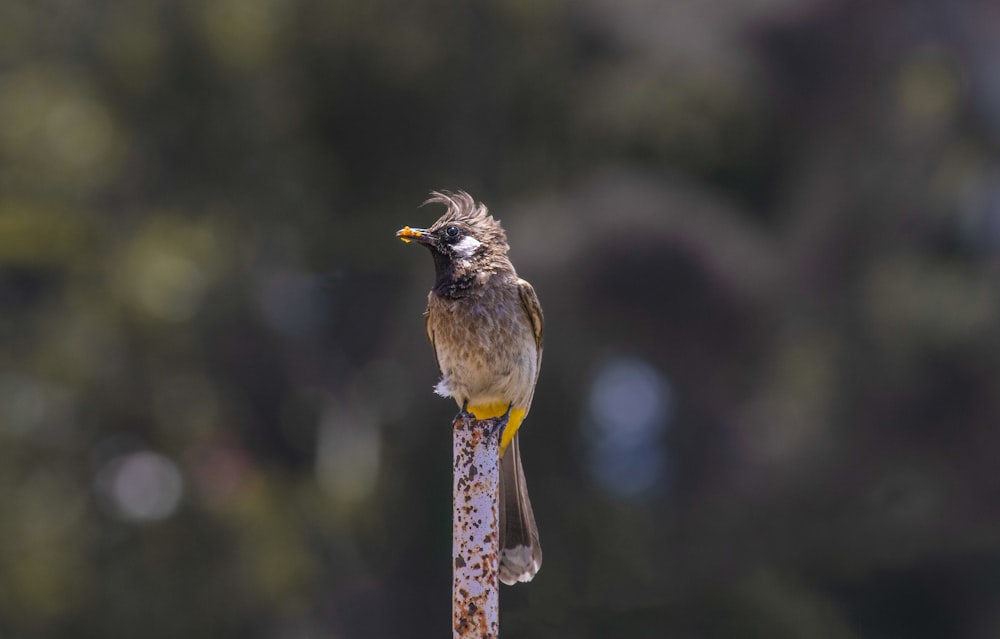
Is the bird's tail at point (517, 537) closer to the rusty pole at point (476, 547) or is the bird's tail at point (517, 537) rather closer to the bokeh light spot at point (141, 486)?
the rusty pole at point (476, 547)

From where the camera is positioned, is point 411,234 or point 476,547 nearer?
point 476,547

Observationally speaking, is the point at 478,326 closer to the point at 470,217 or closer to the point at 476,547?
the point at 470,217

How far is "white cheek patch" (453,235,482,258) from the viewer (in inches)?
171

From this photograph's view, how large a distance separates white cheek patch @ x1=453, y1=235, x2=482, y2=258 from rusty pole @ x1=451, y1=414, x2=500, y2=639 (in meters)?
1.06

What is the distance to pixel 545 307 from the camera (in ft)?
31.9

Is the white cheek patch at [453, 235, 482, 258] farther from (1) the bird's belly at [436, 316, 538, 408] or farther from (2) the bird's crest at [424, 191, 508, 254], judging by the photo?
(1) the bird's belly at [436, 316, 538, 408]

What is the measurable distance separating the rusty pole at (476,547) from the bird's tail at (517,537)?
27.7 inches

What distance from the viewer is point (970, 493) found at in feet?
34.5

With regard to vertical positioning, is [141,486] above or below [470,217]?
above

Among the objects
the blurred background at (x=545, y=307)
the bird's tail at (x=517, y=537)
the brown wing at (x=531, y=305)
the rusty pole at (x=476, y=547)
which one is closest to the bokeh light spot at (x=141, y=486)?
the blurred background at (x=545, y=307)

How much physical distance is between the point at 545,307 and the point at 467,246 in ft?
17.7

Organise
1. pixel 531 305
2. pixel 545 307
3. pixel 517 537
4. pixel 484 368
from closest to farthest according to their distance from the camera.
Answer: pixel 517 537
pixel 484 368
pixel 531 305
pixel 545 307

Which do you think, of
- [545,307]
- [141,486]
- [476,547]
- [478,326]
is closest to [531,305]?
[478,326]

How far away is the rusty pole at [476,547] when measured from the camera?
10.3 feet
